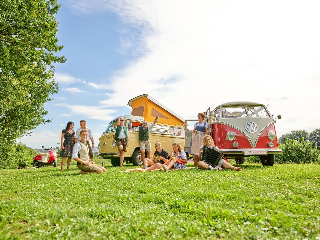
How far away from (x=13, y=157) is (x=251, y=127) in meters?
19.8

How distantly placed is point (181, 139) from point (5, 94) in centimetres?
1069

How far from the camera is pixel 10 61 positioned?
1244 centimetres

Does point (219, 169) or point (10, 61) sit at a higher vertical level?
point (10, 61)

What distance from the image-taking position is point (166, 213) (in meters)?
4.03

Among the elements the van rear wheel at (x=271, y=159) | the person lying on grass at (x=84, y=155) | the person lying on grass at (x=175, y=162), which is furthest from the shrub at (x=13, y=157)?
the van rear wheel at (x=271, y=159)

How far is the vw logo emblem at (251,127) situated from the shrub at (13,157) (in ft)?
59.9

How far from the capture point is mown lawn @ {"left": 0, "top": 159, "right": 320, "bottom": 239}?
324 centimetres

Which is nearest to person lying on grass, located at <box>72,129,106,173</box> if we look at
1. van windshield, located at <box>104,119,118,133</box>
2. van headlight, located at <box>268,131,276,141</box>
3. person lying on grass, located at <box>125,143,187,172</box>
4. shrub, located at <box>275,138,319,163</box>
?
person lying on grass, located at <box>125,143,187,172</box>

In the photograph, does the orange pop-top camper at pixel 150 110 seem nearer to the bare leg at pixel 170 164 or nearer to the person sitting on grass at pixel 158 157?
the person sitting on grass at pixel 158 157

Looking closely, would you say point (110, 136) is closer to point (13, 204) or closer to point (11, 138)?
point (13, 204)

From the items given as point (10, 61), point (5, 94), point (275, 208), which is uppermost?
point (10, 61)

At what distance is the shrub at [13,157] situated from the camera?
20288 millimetres

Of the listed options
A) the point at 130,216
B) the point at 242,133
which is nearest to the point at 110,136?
the point at 242,133

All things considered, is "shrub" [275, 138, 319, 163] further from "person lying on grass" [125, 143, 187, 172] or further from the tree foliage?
the tree foliage
